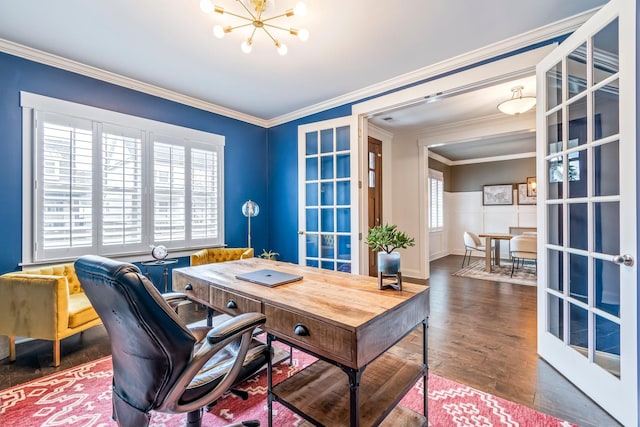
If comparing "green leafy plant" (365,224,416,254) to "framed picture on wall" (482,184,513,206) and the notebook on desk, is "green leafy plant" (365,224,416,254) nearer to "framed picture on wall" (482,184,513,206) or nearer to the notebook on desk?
the notebook on desk

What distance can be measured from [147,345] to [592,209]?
8.40 ft

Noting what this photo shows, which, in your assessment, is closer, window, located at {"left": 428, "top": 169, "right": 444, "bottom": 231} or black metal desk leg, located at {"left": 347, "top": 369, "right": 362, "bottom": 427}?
black metal desk leg, located at {"left": 347, "top": 369, "right": 362, "bottom": 427}

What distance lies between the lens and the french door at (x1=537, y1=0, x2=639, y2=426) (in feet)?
5.14

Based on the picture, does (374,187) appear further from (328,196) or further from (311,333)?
(311,333)

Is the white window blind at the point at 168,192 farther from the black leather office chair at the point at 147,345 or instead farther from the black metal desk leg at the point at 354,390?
the black metal desk leg at the point at 354,390

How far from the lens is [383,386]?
1.44 meters

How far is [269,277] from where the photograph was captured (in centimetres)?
176

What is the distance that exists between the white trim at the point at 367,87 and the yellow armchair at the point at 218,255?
1.92 metres

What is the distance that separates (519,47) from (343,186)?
2.14 m

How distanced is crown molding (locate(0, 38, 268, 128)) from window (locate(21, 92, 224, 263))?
342 mm

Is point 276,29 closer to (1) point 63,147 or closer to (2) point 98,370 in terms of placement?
(1) point 63,147

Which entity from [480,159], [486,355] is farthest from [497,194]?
[486,355]

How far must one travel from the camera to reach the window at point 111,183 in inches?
104

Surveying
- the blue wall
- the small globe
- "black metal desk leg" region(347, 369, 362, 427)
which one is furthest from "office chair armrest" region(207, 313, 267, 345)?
the blue wall
